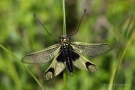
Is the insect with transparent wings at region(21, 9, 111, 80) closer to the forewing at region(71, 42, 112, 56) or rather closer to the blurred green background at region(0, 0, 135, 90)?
the forewing at region(71, 42, 112, 56)

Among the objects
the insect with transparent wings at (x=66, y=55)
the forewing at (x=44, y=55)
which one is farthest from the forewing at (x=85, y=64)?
the forewing at (x=44, y=55)

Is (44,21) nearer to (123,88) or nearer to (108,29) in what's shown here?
(108,29)

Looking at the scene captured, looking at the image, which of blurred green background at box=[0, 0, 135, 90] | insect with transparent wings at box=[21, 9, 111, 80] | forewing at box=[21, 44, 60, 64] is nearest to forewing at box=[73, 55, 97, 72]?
insect with transparent wings at box=[21, 9, 111, 80]

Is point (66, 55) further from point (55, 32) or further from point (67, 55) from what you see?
point (55, 32)

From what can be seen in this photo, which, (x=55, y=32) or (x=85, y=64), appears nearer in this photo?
(x=85, y=64)

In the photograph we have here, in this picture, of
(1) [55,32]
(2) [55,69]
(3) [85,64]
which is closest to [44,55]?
(2) [55,69]

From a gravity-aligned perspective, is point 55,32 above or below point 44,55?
below
